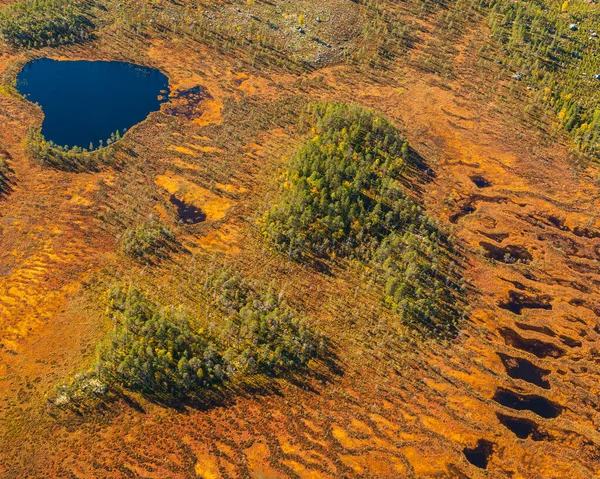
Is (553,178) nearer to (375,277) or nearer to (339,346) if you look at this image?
(375,277)

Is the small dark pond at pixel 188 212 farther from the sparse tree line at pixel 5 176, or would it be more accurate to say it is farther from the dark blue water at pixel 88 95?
the sparse tree line at pixel 5 176

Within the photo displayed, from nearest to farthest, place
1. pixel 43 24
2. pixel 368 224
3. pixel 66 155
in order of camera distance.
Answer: pixel 368 224
pixel 66 155
pixel 43 24

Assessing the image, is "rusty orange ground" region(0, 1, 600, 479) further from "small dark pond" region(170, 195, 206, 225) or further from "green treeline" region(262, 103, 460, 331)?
"green treeline" region(262, 103, 460, 331)

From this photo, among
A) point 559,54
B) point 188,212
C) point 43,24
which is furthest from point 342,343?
point 559,54

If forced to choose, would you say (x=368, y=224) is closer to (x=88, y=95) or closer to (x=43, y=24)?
(x=88, y=95)

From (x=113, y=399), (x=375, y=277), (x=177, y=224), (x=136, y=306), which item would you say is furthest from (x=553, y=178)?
(x=113, y=399)

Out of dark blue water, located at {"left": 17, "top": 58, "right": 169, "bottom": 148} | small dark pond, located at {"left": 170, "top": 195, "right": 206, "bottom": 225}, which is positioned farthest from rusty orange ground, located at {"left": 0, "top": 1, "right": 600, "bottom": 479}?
dark blue water, located at {"left": 17, "top": 58, "right": 169, "bottom": 148}
